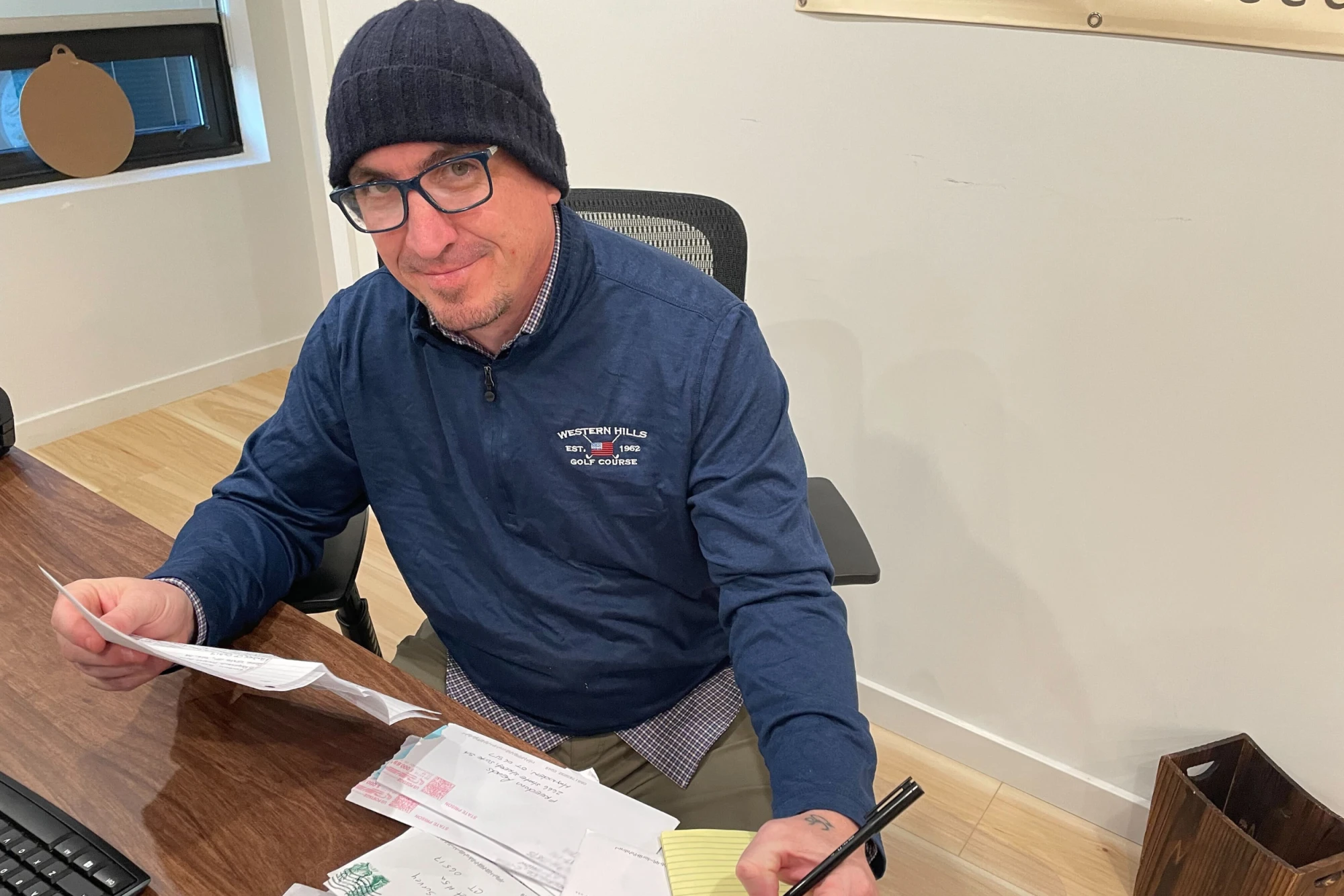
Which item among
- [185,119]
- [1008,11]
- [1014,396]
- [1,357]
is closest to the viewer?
[1008,11]

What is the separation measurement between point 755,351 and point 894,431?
2.55 feet

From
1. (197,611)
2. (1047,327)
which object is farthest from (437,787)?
(1047,327)

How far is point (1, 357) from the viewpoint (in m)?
2.79

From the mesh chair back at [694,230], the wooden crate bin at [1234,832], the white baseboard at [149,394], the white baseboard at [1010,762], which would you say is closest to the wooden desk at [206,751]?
the mesh chair back at [694,230]

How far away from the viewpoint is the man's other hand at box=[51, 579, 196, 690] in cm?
88

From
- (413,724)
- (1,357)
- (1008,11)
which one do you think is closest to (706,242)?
(1008,11)

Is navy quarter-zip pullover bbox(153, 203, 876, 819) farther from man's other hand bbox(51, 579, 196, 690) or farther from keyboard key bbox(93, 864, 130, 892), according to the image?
keyboard key bbox(93, 864, 130, 892)

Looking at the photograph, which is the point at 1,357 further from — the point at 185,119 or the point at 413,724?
the point at 413,724

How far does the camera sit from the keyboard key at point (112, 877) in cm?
72

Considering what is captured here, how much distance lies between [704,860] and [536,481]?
0.46 m

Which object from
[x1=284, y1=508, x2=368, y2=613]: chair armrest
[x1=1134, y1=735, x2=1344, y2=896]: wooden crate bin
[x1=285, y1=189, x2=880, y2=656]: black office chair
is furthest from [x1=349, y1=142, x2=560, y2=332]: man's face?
[x1=1134, y1=735, x2=1344, y2=896]: wooden crate bin

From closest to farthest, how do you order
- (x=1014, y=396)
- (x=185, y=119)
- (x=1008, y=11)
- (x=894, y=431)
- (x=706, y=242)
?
(x=706, y=242)
(x=1008, y=11)
(x=1014, y=396)
(x=894, y=431)
(x=185, y=119)

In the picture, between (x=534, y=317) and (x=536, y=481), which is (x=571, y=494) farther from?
(x=534, y=317)

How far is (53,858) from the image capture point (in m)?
0.73
